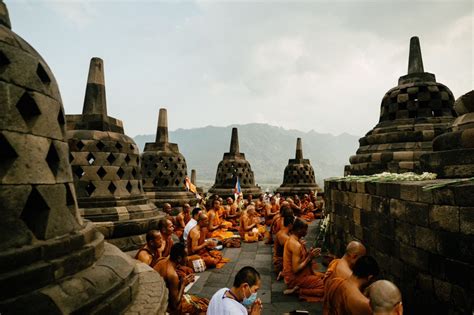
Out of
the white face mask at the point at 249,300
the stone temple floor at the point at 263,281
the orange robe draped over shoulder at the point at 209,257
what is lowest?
the stone temple floor at the point at 263,281

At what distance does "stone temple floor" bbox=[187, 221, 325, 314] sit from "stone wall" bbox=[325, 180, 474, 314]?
1393mm

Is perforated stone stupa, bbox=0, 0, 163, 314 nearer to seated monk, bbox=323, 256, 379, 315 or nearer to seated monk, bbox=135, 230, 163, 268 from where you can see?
seated monk, bbox=135, 230, 163, 268

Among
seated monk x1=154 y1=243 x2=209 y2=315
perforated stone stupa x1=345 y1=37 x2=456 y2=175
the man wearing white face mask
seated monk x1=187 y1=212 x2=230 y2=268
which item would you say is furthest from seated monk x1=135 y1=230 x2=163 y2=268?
perforated stone stupa x1=345 y1=37 x2=456 y2=175

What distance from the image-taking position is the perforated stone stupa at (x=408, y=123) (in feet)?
23.9

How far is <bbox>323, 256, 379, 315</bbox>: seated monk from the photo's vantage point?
2.83 meters

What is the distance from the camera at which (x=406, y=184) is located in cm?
369

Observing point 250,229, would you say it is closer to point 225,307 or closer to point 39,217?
point 225,307

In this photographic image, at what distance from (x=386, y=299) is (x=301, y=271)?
295 centimetres

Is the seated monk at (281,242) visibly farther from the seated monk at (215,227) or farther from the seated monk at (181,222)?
the seated monk at (181,222)

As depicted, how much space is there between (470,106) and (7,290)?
19.7 feet

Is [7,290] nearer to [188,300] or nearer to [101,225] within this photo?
[188,300]

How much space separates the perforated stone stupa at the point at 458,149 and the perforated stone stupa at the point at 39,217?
14.6ft

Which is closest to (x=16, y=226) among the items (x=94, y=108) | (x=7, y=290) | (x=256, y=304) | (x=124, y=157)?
(x=7, y=290)

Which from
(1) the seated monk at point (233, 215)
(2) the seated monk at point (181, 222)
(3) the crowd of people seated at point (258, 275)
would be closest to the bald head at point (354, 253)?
(3) the crowd of people seated at point (258, 275)
